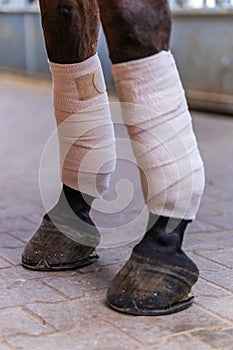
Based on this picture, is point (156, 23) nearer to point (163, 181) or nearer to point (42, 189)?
point (163, 181)

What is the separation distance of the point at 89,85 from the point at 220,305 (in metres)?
0.57

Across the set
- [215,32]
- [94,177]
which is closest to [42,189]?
[94,177]

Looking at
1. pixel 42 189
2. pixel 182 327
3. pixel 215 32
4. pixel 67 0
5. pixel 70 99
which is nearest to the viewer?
pixel 182 327

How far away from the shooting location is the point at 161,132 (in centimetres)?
137

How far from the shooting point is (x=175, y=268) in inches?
55.9

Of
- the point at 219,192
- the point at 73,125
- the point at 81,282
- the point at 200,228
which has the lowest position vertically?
the point at 219,192

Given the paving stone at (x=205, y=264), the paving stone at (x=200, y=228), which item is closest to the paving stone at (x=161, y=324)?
the paving stone at (x=205, y=264)

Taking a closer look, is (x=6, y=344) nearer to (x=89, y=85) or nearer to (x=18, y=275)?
(x=18, y=275)

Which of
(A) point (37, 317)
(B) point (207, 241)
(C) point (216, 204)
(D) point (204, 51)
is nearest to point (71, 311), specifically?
(A) point (37, 317)

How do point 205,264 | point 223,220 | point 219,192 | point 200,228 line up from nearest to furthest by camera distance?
1. point 205,264
2. point 200,228
3. point 223,220
4. point 219,192

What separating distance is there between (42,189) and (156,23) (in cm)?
145

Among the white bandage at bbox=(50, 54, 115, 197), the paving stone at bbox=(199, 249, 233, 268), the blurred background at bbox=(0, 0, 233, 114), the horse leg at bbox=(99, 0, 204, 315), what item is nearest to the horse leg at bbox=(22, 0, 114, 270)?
the white bandage at bbox=(50, 54, 115, 197)

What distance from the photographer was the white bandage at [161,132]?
1358 millimetres

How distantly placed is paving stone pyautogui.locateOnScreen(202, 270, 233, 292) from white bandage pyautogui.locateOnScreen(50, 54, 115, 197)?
327mm
